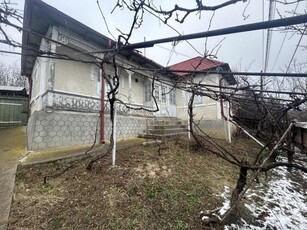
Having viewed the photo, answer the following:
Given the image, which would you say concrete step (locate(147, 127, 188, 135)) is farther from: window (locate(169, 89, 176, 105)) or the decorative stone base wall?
A: window (locate(169, 89, 176, 105))

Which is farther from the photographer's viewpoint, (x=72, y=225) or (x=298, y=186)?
(x=298, y=186)

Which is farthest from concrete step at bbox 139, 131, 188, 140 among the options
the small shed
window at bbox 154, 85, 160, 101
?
the small shed

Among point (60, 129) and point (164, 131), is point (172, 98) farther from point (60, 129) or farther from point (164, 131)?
point (60, 129)

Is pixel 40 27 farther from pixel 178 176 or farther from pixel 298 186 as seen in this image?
pixel 298 186

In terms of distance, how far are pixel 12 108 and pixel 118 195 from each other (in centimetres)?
1272

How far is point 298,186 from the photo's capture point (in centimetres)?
465

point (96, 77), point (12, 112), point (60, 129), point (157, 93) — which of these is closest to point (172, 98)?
point (157, 93)

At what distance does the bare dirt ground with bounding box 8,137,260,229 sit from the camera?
89.3 inches

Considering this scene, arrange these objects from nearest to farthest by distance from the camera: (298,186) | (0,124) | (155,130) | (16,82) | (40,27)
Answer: (298,186)
(40,27)
(155,130)
(0,124)
(16,82)

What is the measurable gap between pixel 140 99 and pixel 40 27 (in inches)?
224

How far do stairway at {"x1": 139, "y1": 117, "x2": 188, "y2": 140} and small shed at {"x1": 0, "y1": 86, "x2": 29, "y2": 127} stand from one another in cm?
874

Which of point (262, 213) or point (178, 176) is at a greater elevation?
point (178, 176)

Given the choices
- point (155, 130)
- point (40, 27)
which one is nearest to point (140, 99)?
point (155, 130)

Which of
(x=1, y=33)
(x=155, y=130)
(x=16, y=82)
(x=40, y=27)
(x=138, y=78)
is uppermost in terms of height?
(x=16, y=82)
